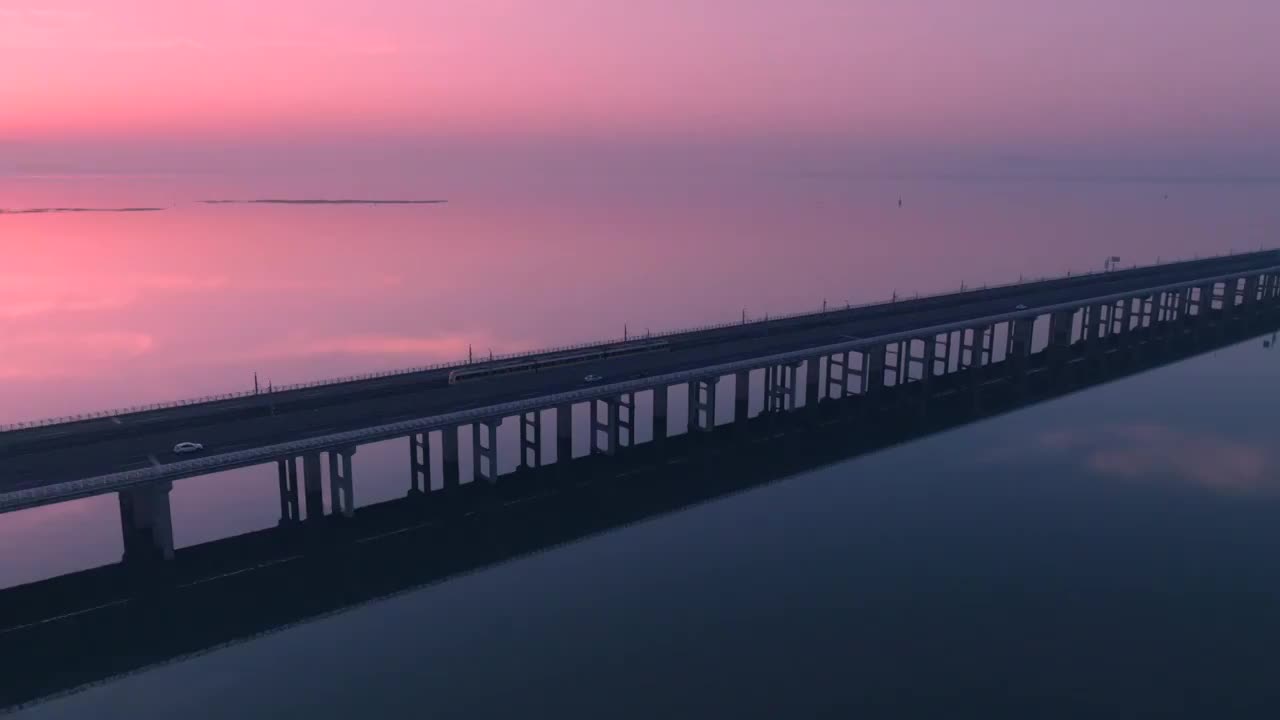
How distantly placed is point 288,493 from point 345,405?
7875mm

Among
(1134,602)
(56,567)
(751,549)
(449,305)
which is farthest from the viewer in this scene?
(449,305)

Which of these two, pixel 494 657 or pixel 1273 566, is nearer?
pixel 494 657

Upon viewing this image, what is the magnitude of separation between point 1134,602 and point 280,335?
120 metres

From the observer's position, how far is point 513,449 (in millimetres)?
85062

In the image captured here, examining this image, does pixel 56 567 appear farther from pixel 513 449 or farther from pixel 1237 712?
pixel 1237 712

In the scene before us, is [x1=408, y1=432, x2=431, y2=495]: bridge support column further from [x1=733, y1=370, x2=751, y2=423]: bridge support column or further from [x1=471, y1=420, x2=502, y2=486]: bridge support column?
[x1=733, y1=370, x2=751, y2=423]: bridge support column

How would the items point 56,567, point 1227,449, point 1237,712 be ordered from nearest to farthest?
point 1237,712
point 56,567
point 1227,449

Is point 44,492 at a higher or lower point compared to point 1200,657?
higher

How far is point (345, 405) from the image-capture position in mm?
68875

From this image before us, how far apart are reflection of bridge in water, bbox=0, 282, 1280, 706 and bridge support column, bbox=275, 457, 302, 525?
0.16 meters

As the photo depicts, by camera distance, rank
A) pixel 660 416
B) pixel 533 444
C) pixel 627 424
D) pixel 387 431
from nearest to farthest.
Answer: pixel 387 431, pixel 533 444, pixel 660 416, pixel 627 424

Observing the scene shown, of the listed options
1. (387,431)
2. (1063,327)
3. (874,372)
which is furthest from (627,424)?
(1063,327)

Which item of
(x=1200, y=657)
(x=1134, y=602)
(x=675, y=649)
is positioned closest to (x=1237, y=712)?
(x=1200, y=657)

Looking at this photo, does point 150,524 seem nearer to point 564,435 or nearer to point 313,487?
point 313,487
